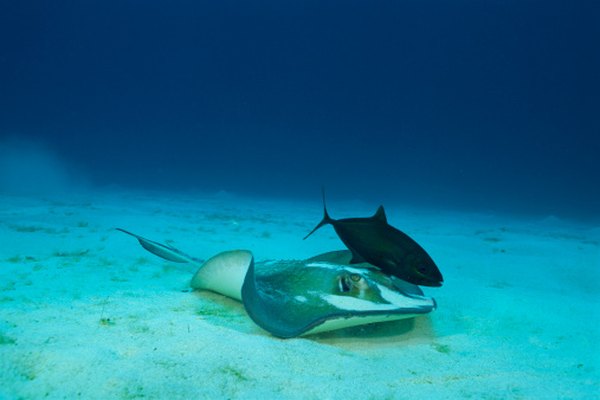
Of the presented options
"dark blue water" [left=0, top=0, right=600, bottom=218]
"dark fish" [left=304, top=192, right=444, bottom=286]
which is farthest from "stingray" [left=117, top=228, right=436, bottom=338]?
"dark blue water" [left=0, top=0, right=600, bottom=218]

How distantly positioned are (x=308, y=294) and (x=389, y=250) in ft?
2.10

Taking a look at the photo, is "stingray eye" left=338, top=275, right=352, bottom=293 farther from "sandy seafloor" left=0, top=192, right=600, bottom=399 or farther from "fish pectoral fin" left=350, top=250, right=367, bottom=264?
"fish pectoral fin" left=350, top=250, right=367, bottom=264

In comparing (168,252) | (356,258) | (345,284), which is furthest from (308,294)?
(168,252)

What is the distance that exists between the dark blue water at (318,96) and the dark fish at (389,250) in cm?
2183

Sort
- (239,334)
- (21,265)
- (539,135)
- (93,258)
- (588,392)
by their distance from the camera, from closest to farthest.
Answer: (588,392) < (239,334) < (21,265) < (93,258) < (539,135)

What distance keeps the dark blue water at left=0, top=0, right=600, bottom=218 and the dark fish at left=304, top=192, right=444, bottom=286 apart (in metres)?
21.8

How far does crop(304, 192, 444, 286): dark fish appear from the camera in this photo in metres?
2.44

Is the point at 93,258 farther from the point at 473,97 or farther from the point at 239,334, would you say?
the point at 473,97

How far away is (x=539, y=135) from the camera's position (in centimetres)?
3825

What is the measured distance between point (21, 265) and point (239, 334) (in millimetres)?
2662

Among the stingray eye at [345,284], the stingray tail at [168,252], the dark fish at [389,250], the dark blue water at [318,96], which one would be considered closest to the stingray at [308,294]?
the stingray eye at [345,284]

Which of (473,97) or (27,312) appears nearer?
(27,312)

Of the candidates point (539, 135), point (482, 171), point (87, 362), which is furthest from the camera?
point (539, 135)

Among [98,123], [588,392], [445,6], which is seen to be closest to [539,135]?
[445,6]
